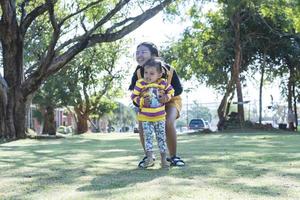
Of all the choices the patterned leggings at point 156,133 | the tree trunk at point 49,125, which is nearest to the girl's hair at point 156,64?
the patterned leggings at point 156,133

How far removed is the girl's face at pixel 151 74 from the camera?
527cm

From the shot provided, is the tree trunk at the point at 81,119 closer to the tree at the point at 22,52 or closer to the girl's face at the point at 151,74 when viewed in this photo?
the tree at the point at 22,52

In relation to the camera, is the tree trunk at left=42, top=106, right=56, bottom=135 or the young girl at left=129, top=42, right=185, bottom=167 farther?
the tree trunk at left=42, top=106, right=56, bottom=135

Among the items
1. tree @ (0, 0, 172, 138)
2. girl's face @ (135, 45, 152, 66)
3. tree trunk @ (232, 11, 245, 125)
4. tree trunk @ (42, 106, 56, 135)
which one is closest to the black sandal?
→ girl's face @ (135, 45, 152, 66)

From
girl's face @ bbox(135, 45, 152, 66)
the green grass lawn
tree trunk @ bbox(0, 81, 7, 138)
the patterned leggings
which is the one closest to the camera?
the green grass lawn

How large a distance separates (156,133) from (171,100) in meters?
0.52

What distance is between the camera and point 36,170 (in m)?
5.36

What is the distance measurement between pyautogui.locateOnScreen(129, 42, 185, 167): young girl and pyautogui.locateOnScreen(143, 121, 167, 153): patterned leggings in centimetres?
19

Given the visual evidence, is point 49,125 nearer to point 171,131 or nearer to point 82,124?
point 82,124

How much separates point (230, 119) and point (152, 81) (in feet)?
59.5

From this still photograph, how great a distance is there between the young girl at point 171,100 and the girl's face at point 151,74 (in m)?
0.30

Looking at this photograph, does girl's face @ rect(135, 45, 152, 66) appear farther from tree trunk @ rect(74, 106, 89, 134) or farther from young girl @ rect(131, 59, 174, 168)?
tree trunk @ rect(74, 106, 89, 134)

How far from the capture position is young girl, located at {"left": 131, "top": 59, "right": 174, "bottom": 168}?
5.33 m

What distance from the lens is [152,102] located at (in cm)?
536
